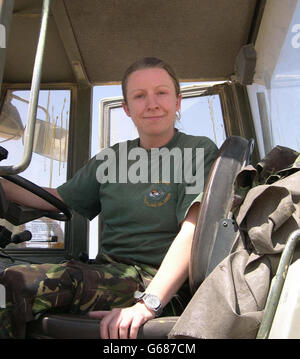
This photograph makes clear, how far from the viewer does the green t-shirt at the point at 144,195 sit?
4.80 ft

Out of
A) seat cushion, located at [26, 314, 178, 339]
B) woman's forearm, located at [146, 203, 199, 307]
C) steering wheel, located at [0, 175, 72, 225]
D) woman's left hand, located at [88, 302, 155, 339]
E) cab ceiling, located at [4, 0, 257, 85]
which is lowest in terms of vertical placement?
seat cushion, located at [26, 314, 178, 339]

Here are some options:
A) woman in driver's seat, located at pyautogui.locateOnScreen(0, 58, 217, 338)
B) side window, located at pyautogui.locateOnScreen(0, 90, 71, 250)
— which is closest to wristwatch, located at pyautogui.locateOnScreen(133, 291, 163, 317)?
woman in driver's seat, located at pyautogui.locateOnScreen(0, 58, 217, 338)

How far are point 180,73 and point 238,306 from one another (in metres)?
1.51

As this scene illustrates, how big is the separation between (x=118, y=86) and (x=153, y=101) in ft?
2.43

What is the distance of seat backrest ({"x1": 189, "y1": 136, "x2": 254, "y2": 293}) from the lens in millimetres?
1171

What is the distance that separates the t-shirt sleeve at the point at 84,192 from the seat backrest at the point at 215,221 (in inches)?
24.8

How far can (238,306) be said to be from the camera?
95cm

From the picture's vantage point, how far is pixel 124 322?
3.60 ft

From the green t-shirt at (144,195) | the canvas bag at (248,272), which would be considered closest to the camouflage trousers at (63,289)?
the green t-shirt at (144,195)

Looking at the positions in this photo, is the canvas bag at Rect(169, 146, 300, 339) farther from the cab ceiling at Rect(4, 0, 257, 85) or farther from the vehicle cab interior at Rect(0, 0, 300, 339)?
the cab ceiling at Rect(4, 0, 257, 85)

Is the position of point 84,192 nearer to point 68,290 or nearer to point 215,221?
point 68,290

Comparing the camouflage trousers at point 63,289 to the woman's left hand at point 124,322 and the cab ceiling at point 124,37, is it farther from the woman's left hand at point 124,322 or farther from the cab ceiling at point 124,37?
the cab ceiling at point 124,37

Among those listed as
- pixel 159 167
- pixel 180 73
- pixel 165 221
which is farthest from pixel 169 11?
pixel 165 221

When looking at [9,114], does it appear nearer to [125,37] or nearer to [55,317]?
[125,37]
